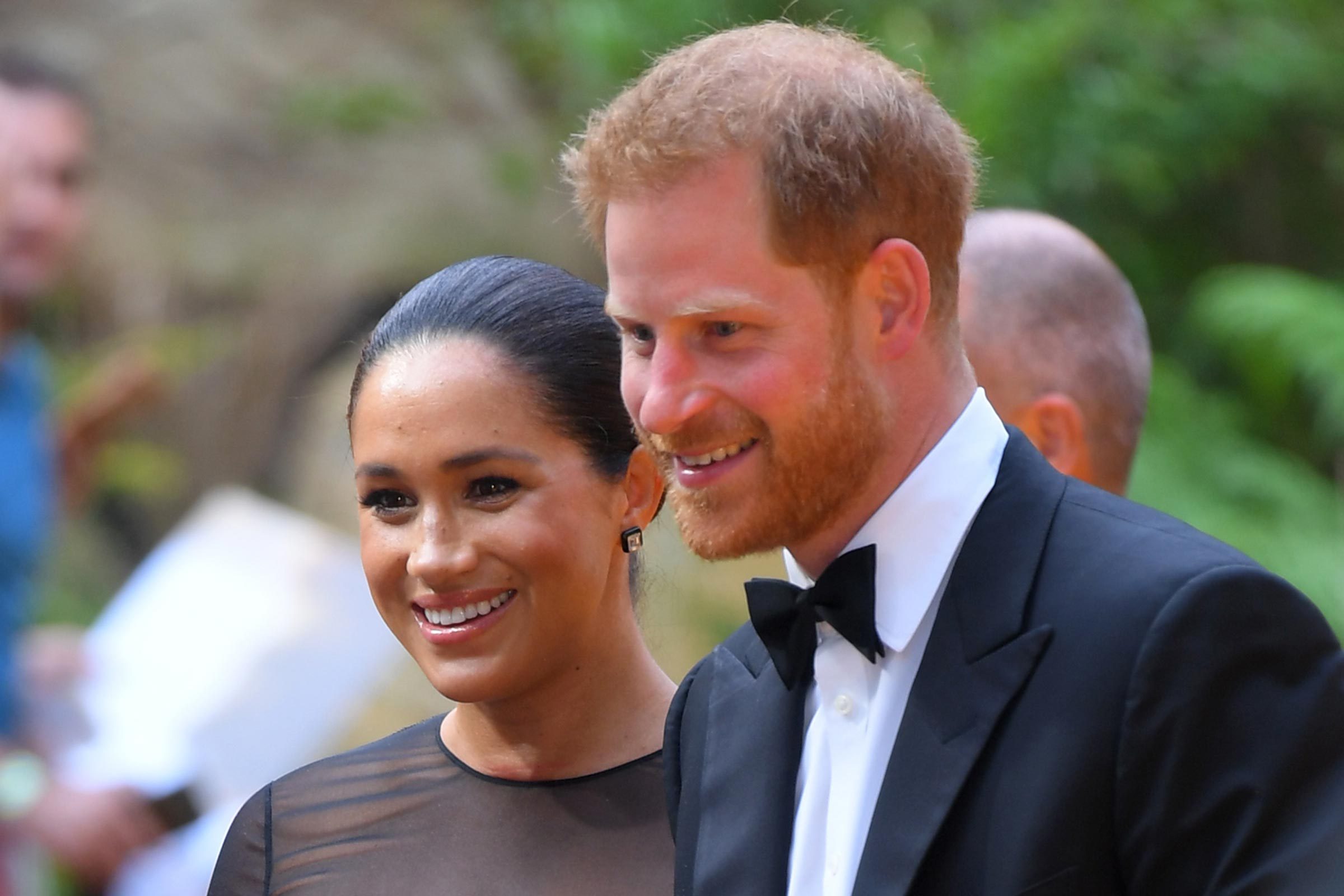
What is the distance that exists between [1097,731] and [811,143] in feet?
2.03

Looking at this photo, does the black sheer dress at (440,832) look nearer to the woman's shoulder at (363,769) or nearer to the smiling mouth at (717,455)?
the woman's shoulder at (363,769)

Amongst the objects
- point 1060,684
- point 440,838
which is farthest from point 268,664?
point 1060,684

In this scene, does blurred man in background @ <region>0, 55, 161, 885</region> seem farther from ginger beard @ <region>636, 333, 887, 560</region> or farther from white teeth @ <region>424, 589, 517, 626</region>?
ginger beard @ <region>636, 333, 887, 560</region>

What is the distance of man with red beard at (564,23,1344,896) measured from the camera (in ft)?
4.55

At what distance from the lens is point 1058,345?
2666 mm

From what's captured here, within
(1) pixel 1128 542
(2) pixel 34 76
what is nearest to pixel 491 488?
(1) pixel 1128 542

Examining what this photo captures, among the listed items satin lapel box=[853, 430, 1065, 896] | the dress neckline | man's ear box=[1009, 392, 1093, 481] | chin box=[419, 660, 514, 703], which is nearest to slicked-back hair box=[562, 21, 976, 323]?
satin lapel box=[853, 430, 1065, 896]

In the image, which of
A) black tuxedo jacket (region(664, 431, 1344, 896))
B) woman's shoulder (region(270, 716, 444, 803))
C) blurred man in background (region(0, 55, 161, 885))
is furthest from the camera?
blurred man in background (region(0, 55, 161, 885))

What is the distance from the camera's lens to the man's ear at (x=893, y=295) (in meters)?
1.59

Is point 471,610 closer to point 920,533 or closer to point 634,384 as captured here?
point 634,384

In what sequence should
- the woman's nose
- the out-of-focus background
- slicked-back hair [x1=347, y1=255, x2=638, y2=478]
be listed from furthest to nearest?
the out-of-focus background < slicked-back hair [x1=347, y1=255, x2=638, y2=478] < the woman's nose

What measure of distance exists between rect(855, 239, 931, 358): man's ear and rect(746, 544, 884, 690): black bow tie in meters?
0.21

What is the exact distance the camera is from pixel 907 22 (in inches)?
241

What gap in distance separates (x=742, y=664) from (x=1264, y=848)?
0.71 m
